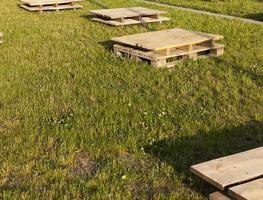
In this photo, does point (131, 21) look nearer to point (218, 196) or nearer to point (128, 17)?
point (128, 17)

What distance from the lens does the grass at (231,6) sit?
16828 millimetres

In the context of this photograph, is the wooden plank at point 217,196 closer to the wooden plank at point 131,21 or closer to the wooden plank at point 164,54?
the wooden plank at point 164,54

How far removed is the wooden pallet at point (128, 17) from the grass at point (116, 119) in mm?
3117

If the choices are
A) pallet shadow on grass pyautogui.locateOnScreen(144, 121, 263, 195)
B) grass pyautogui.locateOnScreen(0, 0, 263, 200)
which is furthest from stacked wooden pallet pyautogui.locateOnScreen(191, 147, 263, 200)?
pallet shadow on grass pyautogui.locateOnScreen(144, 121, 263, 195)

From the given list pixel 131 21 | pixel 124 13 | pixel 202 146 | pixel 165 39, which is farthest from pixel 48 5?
pixel 202 146

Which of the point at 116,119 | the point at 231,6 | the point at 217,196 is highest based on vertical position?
the point at 231,6

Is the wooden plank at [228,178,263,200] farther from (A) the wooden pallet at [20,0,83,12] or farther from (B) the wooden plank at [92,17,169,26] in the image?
(A) the wooden pallet at [20,0,83,12]

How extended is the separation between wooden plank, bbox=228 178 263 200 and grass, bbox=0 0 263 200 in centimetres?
61

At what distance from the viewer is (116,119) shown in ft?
21.4

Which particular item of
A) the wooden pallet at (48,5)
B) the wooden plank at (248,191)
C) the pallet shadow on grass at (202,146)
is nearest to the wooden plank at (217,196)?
the wooden plank at (248,191)

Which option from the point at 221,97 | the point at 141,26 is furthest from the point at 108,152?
the point at 141,26

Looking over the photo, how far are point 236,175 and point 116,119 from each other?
257 centimetres

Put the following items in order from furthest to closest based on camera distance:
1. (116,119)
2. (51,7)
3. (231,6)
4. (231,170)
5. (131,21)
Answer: (231,6), (51,7), (131,21), (116,119), (231,170)

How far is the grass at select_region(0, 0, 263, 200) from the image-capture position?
4.86m
